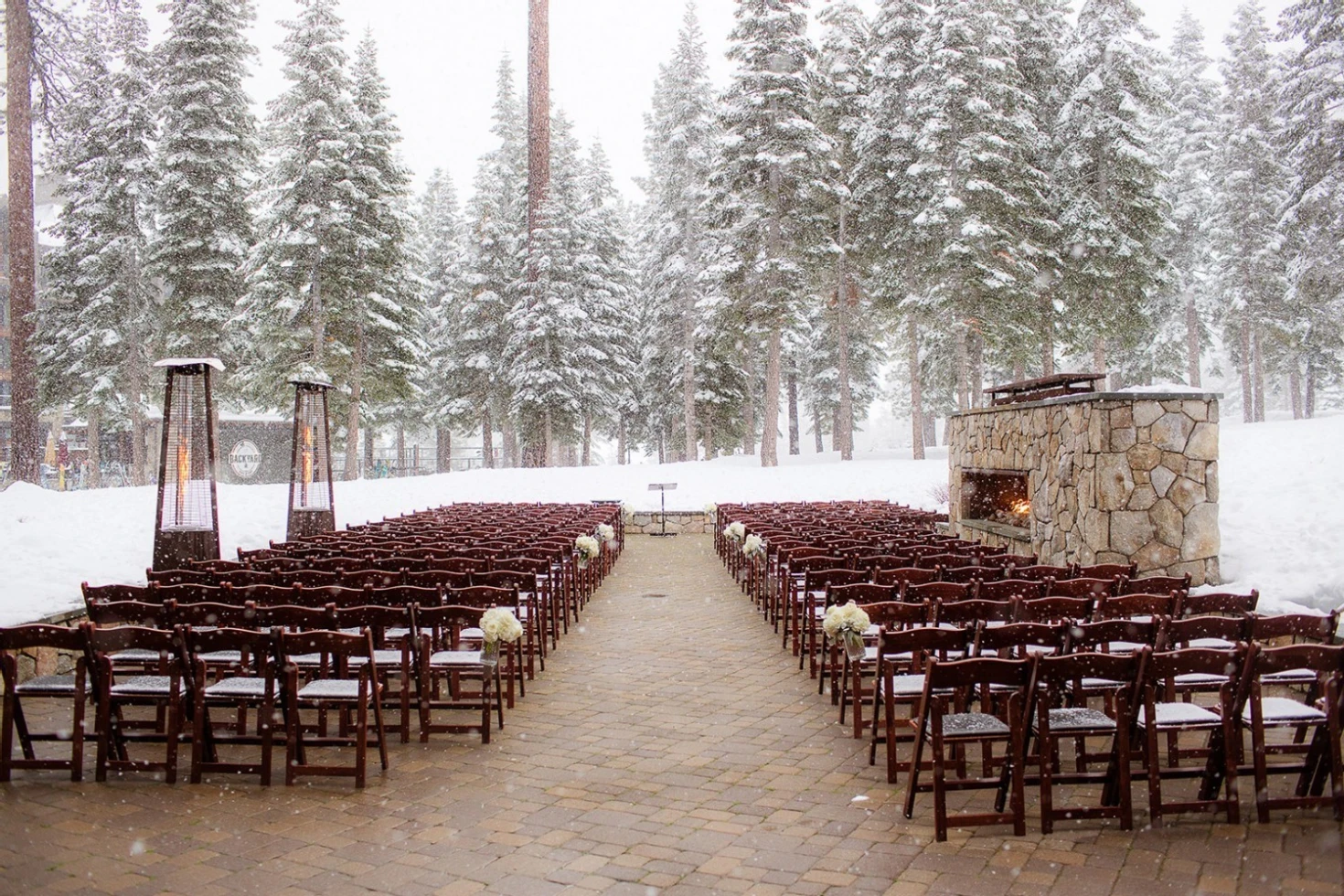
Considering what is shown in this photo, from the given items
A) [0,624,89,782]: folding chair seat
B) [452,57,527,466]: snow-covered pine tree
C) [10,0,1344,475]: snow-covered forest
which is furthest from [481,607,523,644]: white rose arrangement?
[452,57,527,466]: snow-covered pine tree

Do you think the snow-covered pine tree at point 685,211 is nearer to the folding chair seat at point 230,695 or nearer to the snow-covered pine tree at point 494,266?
the snow-covered pine tree at point 494,266

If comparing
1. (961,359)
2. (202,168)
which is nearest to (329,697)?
(961,359)

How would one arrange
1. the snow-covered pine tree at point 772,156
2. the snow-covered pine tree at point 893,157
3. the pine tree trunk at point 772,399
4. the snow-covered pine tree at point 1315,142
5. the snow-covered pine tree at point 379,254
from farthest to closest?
Result: the pine tree trunk at point 772,399, the snow-covered pine tree at point 379,254, the snow-covered pine tree at point 893,157, the snow-covered pine tree at point 772,156, the snow-covered pine tree at point 1315,142

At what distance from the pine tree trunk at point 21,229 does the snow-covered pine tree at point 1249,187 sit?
34.4m

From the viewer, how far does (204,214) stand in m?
24.9

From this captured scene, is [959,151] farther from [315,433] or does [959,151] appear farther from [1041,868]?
[1041,868]

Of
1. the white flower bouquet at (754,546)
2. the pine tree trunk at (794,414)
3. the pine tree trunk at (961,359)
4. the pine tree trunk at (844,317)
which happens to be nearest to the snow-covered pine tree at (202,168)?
the pine tree trunk at (844,317)

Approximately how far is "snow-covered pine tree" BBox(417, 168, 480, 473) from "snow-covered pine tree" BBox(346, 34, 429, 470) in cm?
465

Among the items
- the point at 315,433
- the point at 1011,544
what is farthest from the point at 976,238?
the point at 315,433

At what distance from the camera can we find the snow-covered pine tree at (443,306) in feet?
114

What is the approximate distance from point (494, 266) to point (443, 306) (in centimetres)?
378

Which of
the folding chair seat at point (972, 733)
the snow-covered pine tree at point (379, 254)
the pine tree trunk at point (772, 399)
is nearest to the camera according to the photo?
the folding chair seat at point (972, 733)

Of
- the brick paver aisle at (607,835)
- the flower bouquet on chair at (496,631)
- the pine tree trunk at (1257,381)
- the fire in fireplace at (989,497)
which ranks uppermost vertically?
the pine tree trunk at (1257,381)

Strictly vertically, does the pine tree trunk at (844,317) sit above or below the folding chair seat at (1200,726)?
above
